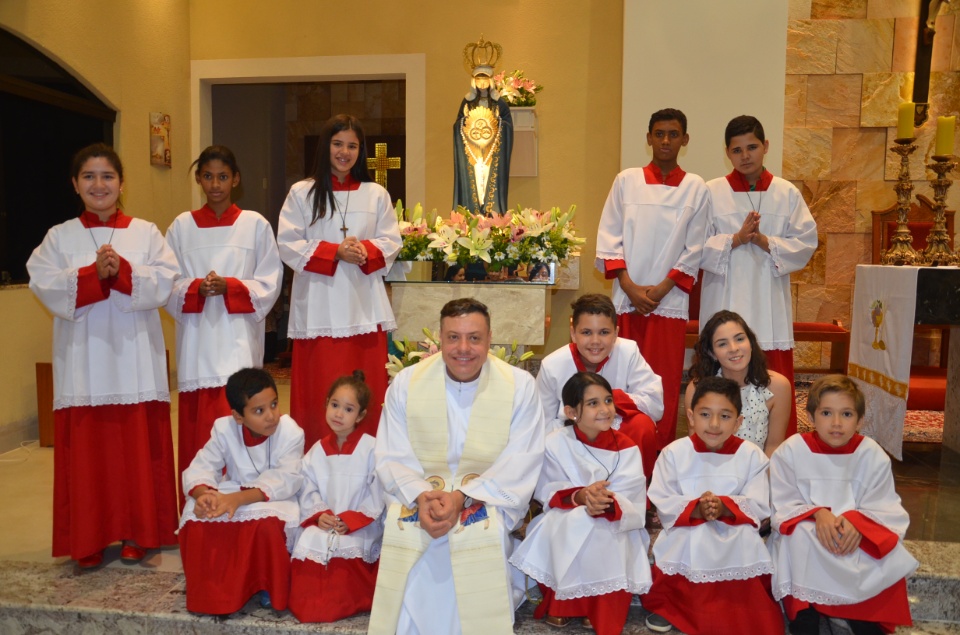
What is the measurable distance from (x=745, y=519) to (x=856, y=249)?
5860mm

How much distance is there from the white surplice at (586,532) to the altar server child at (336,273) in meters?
1.23

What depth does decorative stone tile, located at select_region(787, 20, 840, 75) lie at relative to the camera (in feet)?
26.5

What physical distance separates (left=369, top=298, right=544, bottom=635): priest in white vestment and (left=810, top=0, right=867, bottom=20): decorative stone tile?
250 inches

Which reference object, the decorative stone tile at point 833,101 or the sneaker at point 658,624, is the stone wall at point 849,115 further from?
the sneaker at point 658,624

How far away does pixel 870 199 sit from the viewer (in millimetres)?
8188

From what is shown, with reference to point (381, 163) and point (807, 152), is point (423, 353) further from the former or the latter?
point (381, 163)

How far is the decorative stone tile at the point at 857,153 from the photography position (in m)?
8.15

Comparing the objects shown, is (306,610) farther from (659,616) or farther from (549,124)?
(549,124)

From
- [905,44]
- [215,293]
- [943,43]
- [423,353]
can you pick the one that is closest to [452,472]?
[423,353]

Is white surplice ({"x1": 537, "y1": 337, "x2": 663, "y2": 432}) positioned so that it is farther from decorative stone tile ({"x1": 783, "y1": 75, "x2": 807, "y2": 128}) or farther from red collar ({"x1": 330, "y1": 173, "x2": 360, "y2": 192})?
decorative stone tile ({"x1": 783, "y1": 75, "x2": 807, "y2": 128})

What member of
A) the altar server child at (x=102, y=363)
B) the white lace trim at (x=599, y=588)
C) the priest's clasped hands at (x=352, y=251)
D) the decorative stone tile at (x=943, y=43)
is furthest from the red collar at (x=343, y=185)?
the decorative stone tile at (x=943, y=43)

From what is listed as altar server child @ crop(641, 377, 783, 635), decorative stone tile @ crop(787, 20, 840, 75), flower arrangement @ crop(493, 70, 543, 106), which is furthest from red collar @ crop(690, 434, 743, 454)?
decorative stone tile @ crop(787, 20, 840, 75)

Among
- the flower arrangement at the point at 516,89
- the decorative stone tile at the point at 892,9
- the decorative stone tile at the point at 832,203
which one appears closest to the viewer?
the flower arrangement at the point at 516,89

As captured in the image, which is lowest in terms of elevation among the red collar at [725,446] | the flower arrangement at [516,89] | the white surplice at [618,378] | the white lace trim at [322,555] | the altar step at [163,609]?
the altar step at [163,609]
